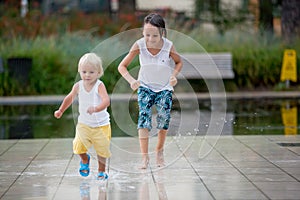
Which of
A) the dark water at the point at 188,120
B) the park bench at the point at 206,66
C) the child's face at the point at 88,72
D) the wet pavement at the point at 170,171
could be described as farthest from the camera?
the park bench at the point at 206,66

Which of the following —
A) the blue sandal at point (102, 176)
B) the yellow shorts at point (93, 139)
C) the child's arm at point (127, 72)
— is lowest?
the blue sandal at point (102, 176)

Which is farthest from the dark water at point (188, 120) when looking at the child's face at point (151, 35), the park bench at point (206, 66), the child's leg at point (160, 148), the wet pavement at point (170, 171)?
the child's face at point (151, 35)

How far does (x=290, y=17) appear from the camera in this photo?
23266 mm

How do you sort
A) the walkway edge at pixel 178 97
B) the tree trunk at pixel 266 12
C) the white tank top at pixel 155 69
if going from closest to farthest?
the white tank top at pixel 155 69 → the walkway edge at pixel 178 97 → the tree trunk at pixel 266 12

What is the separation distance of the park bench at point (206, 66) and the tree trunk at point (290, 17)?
12.9 ft

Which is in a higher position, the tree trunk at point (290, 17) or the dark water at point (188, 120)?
the tree trunk at point (290, 17)

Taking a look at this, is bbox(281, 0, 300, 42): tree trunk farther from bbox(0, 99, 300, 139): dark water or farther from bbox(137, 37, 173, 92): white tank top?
bbox(137, 37, 173, 92): white tank top

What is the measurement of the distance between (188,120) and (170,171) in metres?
5.12

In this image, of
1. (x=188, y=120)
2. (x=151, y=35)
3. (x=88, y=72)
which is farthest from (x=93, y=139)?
(x=188, y=120)

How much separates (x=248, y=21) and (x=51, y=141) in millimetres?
18509

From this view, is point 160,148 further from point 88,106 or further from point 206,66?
point 206,66

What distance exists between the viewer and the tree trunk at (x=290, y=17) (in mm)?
23156

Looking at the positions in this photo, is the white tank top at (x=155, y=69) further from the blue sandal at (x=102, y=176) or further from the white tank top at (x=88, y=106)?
the blue sandal at (x=102, y=176)

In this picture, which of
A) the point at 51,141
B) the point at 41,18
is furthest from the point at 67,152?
the point at 41,18
